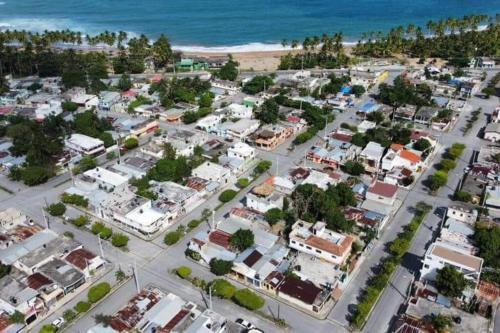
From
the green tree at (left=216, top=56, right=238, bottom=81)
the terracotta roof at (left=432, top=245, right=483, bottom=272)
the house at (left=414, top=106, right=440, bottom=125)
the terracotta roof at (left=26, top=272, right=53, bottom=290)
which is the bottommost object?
the terracotta roof at (left=26, top=272, right=53, bottom=290)

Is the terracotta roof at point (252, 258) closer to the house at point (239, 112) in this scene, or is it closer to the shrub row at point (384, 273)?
the shrub row at point (384, 273)

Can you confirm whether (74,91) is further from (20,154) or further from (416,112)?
(416,112)

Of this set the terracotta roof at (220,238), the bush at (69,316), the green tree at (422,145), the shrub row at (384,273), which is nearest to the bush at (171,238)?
the terracotta roof at (220,238)

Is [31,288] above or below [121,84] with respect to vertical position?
below

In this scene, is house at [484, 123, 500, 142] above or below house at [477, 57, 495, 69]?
below

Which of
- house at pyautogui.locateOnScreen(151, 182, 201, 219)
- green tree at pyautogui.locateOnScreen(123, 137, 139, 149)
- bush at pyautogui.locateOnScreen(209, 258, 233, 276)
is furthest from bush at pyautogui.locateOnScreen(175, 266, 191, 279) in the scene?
green tree at pyautogui.locateOnScreen(123, 137, 139, 149)

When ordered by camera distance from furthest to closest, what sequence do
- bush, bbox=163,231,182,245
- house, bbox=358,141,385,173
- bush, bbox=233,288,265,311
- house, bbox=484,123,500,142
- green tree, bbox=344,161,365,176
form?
1. house, bbox=484,123,500,142
2. house, bbox=358,141,385,173
3. green tree, bbox=344,161,365,176
4. bush, bbox=163,231,182,245
5. bush, bbox=233,288,265,311

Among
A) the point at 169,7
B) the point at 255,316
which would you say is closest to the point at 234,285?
the point at 255,316

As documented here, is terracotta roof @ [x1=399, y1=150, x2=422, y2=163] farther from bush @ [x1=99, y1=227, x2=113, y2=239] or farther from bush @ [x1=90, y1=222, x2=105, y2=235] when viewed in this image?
bush @ [x1=90, y1=222, x2=105, y2=235]
